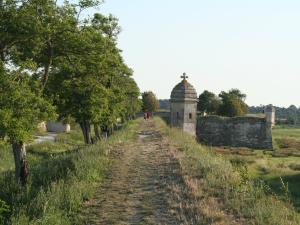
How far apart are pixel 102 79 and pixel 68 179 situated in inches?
637

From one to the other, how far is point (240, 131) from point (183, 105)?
553 inches

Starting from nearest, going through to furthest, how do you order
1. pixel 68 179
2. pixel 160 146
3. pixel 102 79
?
pixel 68 179, pixel 160 146, pixel 102 79

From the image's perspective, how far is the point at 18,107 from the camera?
15375mm

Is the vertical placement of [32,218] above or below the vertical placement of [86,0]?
below

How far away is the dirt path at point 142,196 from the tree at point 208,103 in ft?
208

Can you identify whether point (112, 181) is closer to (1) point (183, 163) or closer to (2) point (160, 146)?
(1) point (183, 163)

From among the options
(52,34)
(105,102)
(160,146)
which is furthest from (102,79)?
(52,34)

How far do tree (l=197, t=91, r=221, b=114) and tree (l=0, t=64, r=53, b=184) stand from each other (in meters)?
64.6

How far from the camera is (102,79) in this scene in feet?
96.5

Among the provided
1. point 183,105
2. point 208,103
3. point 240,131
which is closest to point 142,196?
point 183,105

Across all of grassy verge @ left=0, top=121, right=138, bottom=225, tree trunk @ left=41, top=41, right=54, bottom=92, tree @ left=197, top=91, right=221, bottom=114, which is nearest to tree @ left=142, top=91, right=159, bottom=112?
tree @ left=197, top=91, right=221, bottom=114

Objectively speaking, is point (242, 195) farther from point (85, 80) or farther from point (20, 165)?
point (85, 80)

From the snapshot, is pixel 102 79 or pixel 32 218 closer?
pixel 32 218

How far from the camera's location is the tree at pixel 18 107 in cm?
1464
